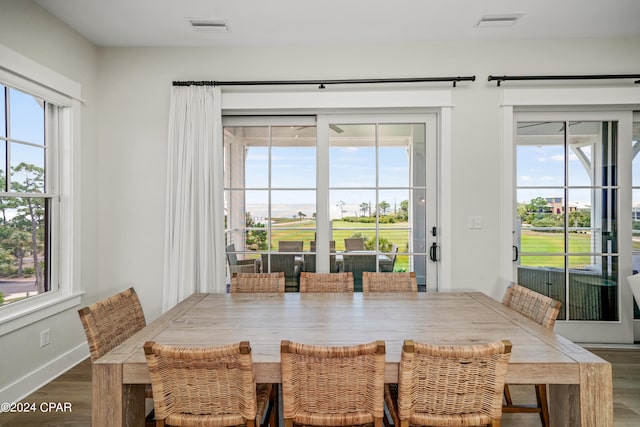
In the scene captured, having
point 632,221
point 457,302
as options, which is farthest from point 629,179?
point 457,302

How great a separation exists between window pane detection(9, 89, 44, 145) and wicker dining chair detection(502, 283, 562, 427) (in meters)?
3.38

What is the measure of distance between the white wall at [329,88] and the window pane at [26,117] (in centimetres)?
61

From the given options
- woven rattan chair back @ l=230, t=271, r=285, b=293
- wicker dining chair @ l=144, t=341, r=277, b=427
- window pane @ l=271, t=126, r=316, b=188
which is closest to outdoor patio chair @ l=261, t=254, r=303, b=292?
window pane @ l=271, t=126, r=316, b=188

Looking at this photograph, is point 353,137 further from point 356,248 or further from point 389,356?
point 389,356

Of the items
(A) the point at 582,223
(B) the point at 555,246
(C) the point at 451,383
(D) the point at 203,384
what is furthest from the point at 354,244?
(D) the point at 203,384

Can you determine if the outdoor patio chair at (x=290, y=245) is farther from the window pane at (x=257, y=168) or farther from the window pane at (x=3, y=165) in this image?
the window pane at (x=3, y=165)

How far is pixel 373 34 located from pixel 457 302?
2241 millimetres

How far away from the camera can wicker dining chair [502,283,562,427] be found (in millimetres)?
1944

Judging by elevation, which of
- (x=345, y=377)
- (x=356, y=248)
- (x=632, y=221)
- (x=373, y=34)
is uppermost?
(x=373, y=34)

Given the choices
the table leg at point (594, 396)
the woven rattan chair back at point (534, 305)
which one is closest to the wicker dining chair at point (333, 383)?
the table leg at point (594, 396)

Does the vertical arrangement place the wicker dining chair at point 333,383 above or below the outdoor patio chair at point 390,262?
below

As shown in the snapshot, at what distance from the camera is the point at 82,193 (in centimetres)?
332

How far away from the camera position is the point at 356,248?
3.67m

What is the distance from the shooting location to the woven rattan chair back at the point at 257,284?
8.85 ft
